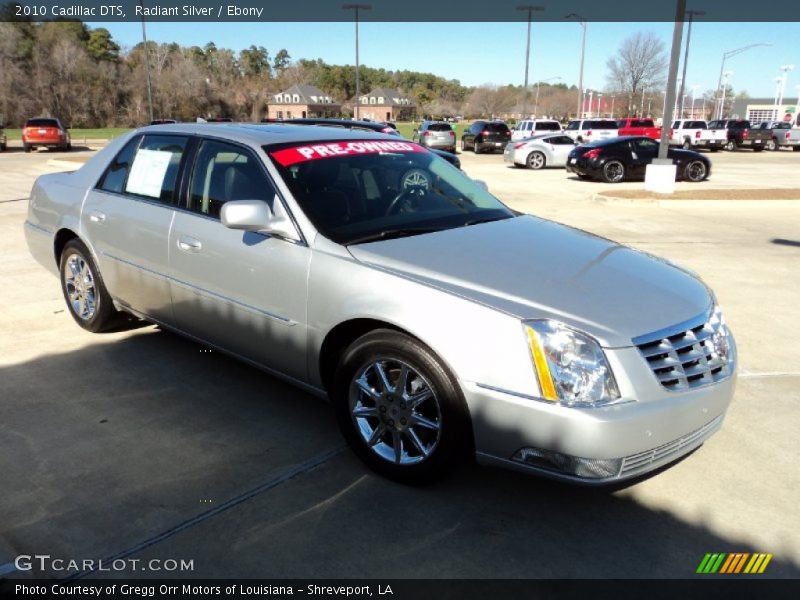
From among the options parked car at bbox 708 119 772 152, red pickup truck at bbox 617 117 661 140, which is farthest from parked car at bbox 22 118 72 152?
parked car at bbox 708 119 772 152

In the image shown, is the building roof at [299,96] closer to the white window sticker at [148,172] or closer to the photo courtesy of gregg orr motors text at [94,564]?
the white window sticker at [148,172]

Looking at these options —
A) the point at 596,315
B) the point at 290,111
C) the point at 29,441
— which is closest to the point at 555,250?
the point at 596,315

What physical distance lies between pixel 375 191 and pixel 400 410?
1.43m

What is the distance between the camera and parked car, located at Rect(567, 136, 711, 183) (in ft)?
63.3

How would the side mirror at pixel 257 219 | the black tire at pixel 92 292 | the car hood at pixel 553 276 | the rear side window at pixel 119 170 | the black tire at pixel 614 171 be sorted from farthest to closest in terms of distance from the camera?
1. the black tire at pixel 614 171
2. the black tire at pixel 92 292
3. the rear side window at pixel 119 170
4. the side mirror at pixel 257 219
5. the car hood at pixel 553 276

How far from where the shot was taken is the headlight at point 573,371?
2607 millimetres

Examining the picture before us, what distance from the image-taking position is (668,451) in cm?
279

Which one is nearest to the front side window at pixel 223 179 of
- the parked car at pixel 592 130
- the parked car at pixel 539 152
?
the parked car at pixel 539 152

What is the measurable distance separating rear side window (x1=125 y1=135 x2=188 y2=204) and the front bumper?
8.53 ft

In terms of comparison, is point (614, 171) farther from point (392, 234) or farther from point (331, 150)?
point (392, 234)

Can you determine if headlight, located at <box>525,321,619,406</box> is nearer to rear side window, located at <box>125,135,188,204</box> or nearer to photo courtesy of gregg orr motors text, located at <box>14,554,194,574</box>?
photo courtesy of gregg orr motors text, located at <box>14,554,194,574</box>

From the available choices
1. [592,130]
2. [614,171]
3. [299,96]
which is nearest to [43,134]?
[614,171]
